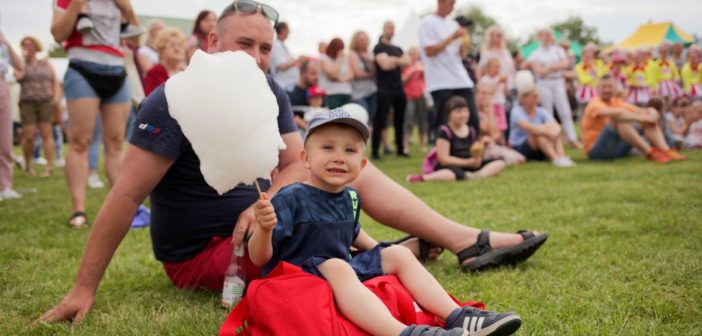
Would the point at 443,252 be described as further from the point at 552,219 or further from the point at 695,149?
the point at 695,149

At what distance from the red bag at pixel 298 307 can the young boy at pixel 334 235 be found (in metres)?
0.06

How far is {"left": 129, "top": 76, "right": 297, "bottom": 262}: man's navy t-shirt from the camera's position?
227 centimetres

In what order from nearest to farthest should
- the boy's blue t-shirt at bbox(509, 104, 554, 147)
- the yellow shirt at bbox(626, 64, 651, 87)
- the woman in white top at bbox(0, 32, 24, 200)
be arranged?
the woman in white top at bbox(0, 32, 24, 200) → the boy's blue t-shirt at bbox(509, 104, 554, 147) → the yellow shirt at bbox(626, 64, 651, 87)

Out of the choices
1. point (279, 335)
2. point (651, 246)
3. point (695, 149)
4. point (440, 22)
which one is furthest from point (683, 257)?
point (695, 149)

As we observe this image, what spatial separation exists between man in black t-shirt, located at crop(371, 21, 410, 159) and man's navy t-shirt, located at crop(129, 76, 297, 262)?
6764 mm

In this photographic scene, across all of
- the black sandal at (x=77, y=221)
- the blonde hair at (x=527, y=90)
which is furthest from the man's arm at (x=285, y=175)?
the blonde hair at (x=527, y=90)

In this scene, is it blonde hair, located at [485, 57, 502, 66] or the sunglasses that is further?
blonde hair, located at [485, 57, 502, 66]

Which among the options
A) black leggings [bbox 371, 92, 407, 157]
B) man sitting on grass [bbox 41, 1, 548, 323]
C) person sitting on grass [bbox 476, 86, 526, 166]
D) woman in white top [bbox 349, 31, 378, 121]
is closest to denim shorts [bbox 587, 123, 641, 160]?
person sitting on grass [bbox 476, 86, 526, 166]

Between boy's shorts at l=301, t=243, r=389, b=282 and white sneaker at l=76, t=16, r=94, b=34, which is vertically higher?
white sneaker at l=76, t=16, r=94, b=34

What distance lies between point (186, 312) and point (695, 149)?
355 inches

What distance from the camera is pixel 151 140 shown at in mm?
2209

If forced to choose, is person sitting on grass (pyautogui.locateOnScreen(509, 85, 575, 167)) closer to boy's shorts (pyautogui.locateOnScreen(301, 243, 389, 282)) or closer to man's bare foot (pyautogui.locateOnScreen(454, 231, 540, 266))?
man's bare foot (pyautogui.locateOnScreen(454, 231, 540, 266))

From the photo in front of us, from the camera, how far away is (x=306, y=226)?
2045 millimetres

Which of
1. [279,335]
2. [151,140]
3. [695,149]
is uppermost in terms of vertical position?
[151,140]
